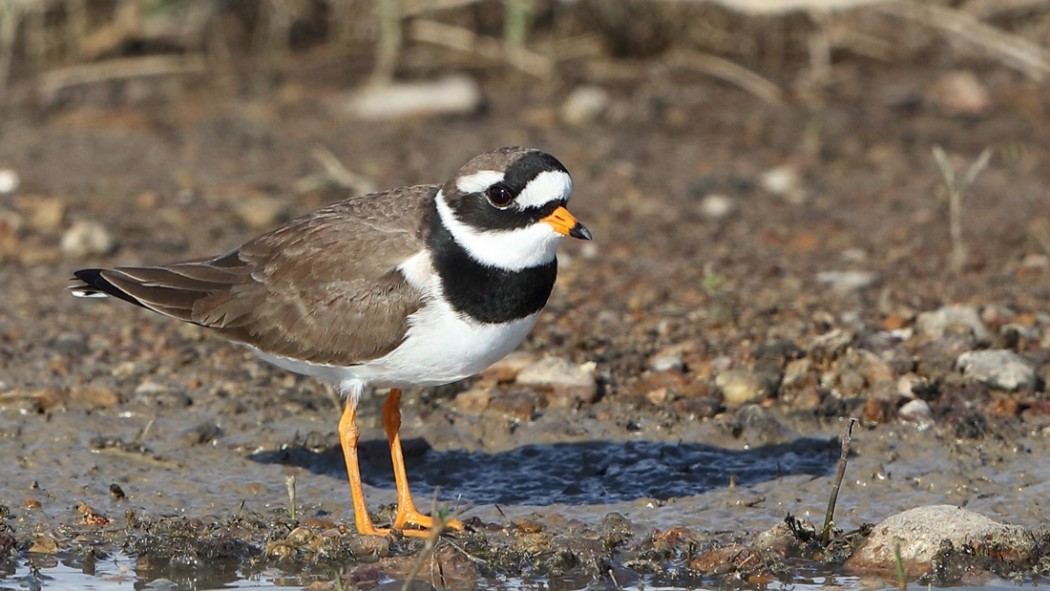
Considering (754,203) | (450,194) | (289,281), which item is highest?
(450,194)

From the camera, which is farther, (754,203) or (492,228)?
(754,203)

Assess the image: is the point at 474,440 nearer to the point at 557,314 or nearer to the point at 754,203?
the point at 557,314

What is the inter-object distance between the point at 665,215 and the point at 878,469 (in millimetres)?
3549

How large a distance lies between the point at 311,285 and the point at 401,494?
0.89 metres

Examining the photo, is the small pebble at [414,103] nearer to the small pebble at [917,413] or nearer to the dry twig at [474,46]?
the dry twig at [474,46]

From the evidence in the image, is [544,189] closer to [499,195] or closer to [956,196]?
[499,195]

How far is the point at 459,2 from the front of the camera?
11320 mm

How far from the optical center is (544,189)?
5562 millimetres

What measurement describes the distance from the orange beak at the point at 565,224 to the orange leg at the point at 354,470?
1.14 m

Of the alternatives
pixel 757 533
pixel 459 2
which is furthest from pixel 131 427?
pixel 459 2

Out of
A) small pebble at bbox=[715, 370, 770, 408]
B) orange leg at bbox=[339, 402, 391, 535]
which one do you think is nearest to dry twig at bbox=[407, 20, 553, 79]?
small pebble at bbox=[715, 370, 770, 408]

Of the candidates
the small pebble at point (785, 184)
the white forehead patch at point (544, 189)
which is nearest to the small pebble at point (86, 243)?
the white forehead patch at point (544, 189)

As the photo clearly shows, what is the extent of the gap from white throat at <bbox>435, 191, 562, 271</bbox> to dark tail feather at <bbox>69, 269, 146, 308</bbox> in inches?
61.9

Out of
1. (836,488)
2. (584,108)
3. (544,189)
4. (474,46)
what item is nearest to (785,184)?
(584,108)
